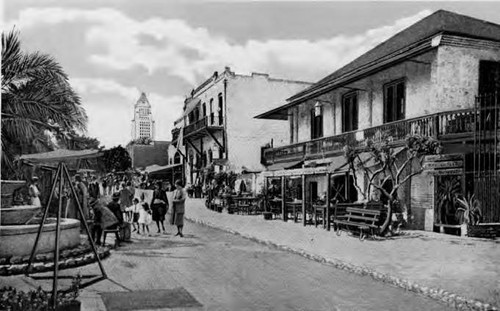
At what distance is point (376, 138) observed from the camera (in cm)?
1683

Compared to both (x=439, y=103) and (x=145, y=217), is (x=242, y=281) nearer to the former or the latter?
(x=145, y=217)

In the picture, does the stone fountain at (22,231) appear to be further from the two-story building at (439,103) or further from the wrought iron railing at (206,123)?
the two-story building at (439,103)

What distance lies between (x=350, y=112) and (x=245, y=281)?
1327cm

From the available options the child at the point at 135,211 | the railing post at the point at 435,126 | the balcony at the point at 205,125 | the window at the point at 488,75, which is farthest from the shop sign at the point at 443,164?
the child at the point at 135,211

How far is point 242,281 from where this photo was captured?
26.5 feet

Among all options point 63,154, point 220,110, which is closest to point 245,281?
point 63,154

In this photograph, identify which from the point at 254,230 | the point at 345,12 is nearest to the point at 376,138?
the point at 254,230

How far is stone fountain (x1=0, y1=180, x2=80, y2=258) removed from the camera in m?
9.33

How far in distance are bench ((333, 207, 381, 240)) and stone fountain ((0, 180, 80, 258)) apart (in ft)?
22.4

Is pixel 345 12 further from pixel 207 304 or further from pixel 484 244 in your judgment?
pixel 484 244

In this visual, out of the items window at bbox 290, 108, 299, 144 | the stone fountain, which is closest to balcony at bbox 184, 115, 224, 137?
the stone fountain

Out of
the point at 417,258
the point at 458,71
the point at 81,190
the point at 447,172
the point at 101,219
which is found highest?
the point at 458,71

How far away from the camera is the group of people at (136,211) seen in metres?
11.4

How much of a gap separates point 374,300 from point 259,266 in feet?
9.74
